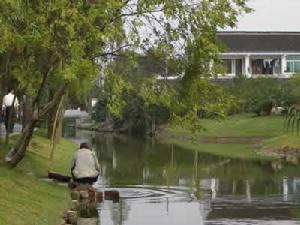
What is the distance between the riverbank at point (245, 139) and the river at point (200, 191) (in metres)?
6.91

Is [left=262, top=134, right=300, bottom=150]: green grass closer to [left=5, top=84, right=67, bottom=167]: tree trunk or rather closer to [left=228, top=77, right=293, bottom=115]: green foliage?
[left=228, top=77, right=293, bottom=115]: green foliage

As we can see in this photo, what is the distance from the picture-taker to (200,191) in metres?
23.9

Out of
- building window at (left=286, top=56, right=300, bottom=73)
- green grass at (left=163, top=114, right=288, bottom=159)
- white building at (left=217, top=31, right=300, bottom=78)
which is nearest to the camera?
green grass at (left=163, top=114, right=288, bottom=159)

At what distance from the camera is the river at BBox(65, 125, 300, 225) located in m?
17.6

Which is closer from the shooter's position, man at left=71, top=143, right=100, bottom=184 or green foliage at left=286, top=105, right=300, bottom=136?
man at left=71, top=143, right=100, bottom=184

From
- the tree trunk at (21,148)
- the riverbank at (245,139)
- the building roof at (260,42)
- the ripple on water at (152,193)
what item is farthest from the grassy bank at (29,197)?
the building roof at (260,42)

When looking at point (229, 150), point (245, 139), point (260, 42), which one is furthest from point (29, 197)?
point (260, 42)

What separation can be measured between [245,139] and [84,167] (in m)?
39.8

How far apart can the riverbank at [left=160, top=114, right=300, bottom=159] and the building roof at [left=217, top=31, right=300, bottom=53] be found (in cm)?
1604

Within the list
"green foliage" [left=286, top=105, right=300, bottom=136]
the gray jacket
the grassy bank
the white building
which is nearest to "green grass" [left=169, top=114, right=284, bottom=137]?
"green foliage" [left=286, top=105, right=300, bottom=136]

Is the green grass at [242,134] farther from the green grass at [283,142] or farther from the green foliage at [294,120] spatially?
the green foliage at [294,120]

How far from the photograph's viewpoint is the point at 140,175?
3005 centimetres

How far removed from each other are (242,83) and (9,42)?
2225 inches

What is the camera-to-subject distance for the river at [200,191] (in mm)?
17625
